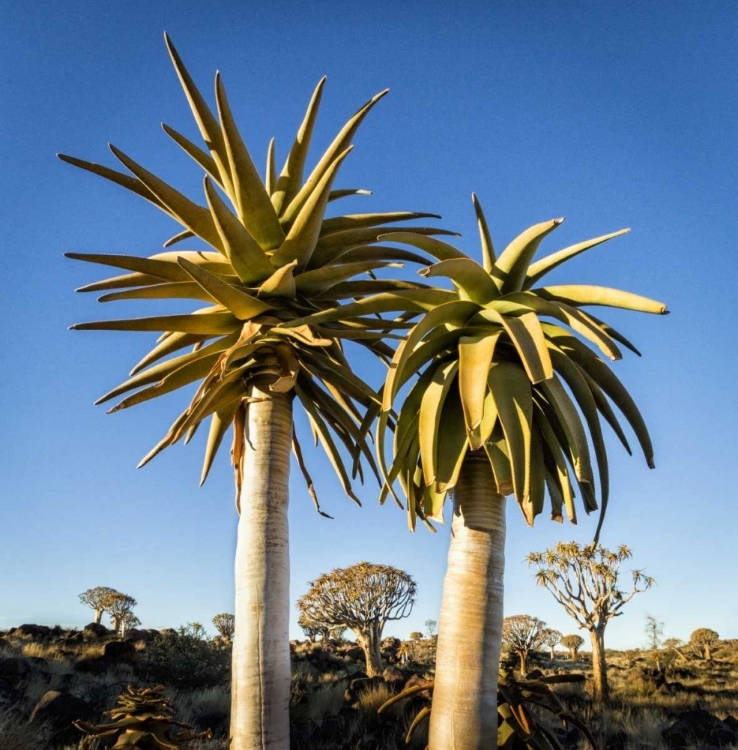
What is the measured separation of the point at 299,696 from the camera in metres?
12.8

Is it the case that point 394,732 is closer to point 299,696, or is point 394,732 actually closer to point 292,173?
point 299,696

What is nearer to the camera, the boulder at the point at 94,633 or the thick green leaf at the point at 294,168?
the thick green leaf at the point at 294,168

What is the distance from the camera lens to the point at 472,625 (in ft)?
12.4

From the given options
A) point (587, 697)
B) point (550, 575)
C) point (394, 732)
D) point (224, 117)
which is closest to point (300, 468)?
→ point (224, 117)

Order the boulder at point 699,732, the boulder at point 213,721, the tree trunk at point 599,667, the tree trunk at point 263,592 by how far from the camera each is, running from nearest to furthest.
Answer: the tree trunk at point 263,592
the boulder at point 213,721
the boulder at point 699,732
the tree trunk at point 599,667

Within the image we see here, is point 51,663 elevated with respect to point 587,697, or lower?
elevated

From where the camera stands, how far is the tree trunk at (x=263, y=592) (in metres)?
4.33

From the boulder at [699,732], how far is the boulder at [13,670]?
40.6ft

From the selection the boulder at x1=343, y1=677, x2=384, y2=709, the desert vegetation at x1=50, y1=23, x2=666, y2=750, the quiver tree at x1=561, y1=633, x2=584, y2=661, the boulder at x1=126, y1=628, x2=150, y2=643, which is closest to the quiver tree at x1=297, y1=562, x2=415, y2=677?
the boulder at x1=126, y1=628, x2=150, y2=643

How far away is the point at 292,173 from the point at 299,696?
1056cm

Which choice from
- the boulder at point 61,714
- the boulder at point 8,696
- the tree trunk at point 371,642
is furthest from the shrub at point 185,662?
the tree trunk at point 371,642

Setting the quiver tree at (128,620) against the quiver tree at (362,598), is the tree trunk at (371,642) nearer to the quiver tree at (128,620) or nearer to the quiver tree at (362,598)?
the quiver tree at (362,598)

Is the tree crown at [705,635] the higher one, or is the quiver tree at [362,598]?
the quiver tree at [362,598]

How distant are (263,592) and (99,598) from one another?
2218 inches
